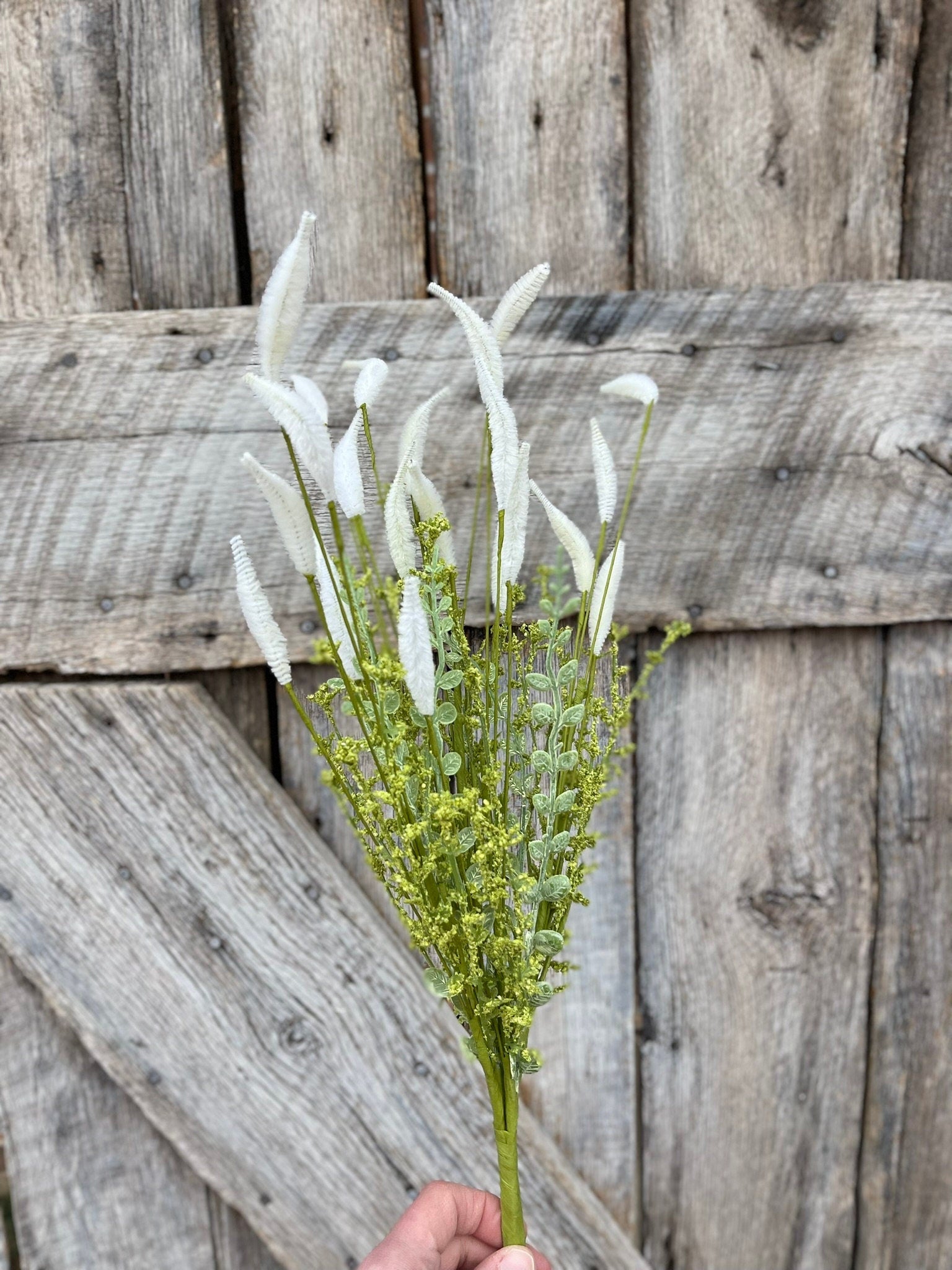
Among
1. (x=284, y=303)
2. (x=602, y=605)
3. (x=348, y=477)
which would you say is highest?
(x=284, y=303)

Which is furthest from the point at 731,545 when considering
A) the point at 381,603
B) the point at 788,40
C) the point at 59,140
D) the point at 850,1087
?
the point at 59,140

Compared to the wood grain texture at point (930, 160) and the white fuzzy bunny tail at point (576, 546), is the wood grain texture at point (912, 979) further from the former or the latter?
the white fuzzy bunny tail at point (576, 546)

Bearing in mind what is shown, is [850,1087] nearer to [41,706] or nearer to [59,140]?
[41,706]

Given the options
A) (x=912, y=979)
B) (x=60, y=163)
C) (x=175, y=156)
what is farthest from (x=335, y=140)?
(x=912, y=979)

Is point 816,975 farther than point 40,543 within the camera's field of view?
Yes

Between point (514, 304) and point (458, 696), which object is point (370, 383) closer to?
point (514, 304)

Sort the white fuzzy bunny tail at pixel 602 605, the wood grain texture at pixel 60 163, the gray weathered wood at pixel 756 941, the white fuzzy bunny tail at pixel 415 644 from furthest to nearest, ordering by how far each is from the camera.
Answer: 1. the gray weathered wood at pixel 756 941
2. the wood grain texture at pixel 60 163
3. the white fuzzy bunny tail at pixel 602 605
4. the white fuzzy bunny tail at pixel 415 644

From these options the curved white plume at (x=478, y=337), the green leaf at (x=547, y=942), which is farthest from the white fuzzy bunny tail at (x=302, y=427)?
the green leaf at (x=547, y=942)
